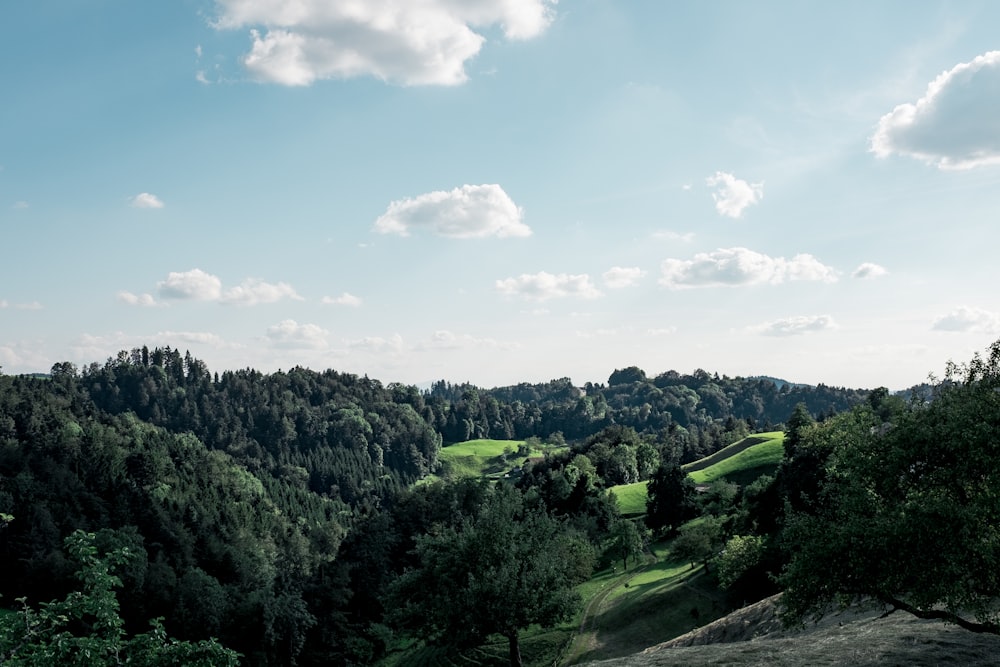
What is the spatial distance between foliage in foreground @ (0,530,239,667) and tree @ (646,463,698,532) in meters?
93.2

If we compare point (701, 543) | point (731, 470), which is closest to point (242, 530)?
point (731, 470)

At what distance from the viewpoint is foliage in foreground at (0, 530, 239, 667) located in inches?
528

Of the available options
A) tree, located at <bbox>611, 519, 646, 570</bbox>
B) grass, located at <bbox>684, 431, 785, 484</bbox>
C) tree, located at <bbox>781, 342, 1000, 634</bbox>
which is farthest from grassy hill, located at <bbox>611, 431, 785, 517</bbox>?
tree, located at <bbox>781, 342, 1000, 634</bbox>

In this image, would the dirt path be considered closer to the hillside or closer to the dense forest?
the dense forest

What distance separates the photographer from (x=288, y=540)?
179m

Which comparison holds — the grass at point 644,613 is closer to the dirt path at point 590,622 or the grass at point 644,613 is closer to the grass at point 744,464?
the dirt path at point 590,622

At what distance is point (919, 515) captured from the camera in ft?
60.4

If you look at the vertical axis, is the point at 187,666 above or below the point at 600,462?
above

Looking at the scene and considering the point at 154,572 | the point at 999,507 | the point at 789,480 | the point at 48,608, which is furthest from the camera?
the point at 154,572

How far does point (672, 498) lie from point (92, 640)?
96646 millimetres

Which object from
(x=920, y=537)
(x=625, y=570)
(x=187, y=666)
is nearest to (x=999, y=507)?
(x=920, y=537)

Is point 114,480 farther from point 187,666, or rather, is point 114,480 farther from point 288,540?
point 187,666

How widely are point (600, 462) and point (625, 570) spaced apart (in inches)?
3114

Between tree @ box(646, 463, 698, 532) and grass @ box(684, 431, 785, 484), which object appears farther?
grass @ box(684, 431, 785, 484)
